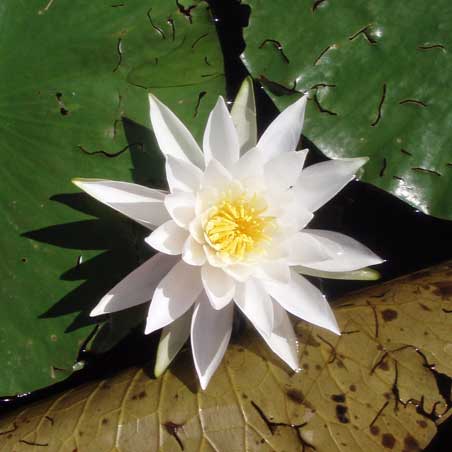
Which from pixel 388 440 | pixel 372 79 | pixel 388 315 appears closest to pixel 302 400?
pixel 388 440

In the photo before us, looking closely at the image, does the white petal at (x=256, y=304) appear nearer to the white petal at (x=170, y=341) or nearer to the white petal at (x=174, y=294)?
the white petal at (x=174, y=294)

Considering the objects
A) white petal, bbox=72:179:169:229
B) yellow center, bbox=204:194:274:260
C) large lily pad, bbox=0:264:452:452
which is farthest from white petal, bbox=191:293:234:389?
white petal, bbox=72:179:169:229

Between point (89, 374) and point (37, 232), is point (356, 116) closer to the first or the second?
point (37, 232)

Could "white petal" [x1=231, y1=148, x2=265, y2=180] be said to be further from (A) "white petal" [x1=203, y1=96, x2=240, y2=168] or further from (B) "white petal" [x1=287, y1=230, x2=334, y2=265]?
(B) "white petal" [x1=287, y1=230, x2=334, y2=265]

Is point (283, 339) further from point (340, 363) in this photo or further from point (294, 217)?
point (294, 217)

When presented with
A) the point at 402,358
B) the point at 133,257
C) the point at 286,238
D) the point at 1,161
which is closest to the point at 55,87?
the point at 1,161

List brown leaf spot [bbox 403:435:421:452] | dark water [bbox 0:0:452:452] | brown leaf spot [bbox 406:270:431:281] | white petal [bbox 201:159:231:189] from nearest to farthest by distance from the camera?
white petal [bbox 201:159:231:189], brown leaf spot [bbox 403:435:421:452], brown leaf spot [bbox 406:270:431:281], dark water [bbox 0:0:452:452]

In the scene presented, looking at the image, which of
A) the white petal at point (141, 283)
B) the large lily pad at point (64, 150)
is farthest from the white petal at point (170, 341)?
the large lily pad at point (64, 150)
